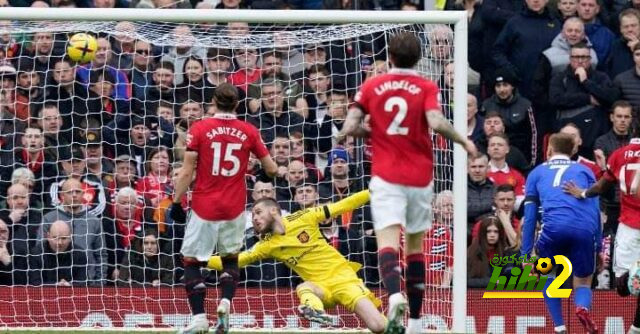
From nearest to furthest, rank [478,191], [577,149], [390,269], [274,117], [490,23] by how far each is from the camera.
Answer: [390,269]
[274,117]
[478,191]
[577,149]
[490,23]

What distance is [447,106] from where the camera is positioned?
55.0 feet

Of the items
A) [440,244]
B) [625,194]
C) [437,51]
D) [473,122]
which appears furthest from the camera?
[473,122]

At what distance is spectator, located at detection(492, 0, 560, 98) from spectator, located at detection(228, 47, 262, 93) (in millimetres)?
3199

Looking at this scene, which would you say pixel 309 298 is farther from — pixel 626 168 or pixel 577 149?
pixel 577 149

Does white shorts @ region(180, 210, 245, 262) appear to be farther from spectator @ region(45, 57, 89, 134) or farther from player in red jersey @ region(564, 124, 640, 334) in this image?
spectator @ region(45, 57, 89, 134)

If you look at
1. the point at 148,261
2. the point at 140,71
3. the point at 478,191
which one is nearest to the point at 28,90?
the point at 140,71

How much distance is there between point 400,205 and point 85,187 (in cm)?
559

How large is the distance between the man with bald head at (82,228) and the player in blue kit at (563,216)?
14.2ft

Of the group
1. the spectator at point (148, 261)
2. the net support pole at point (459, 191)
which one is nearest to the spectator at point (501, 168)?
the net support pole at point (459, 191)

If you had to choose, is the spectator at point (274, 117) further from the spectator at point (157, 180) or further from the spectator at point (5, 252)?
the spectator at point (5, 252)

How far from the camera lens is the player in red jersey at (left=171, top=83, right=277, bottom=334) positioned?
13.4 metres

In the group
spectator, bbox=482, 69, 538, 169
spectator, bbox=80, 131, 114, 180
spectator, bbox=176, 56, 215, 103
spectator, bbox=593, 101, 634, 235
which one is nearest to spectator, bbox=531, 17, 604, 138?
spectator, bbox=482, 69, 538, 169

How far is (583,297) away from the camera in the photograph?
50.2 feet

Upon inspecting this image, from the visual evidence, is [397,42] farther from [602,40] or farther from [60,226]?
[602,40]
